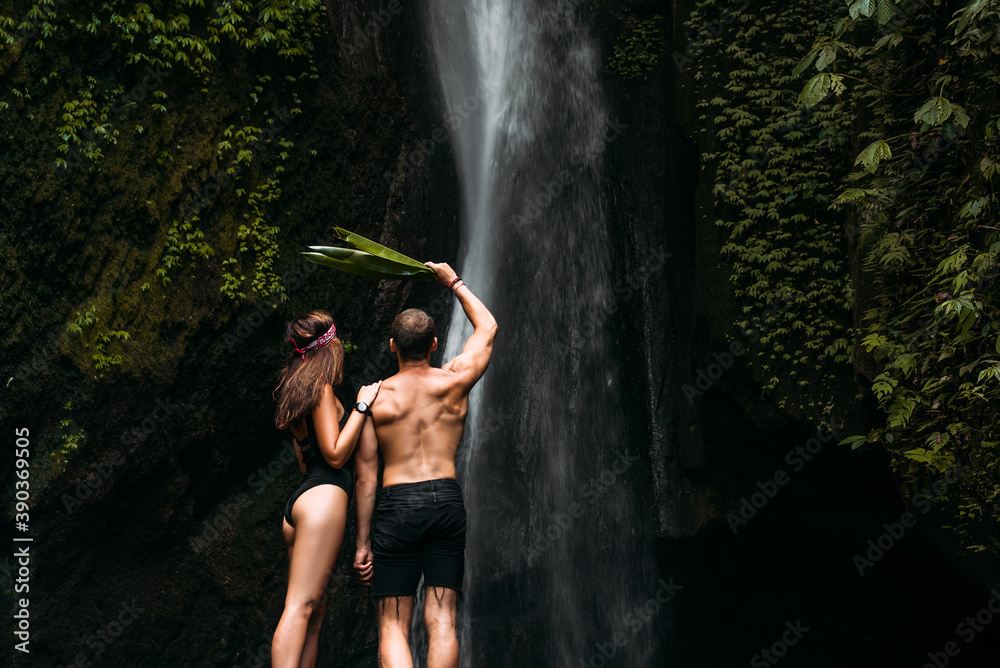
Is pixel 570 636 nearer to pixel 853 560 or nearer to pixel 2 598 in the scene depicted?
pixel 853 560

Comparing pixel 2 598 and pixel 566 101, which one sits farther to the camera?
pixel 566 101

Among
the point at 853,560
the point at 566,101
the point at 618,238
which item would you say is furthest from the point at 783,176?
the point at 853,560

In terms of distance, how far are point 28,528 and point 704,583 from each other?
678 cm

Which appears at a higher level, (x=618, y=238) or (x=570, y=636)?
(x=618, y=238)

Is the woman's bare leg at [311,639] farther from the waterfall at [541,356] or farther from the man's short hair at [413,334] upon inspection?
the waterfall at [541,356]

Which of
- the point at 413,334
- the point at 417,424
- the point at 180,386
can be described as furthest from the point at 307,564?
the point at 180,386

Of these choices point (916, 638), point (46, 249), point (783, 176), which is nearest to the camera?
point (46, 249)

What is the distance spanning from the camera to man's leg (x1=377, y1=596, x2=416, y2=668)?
3.67 m

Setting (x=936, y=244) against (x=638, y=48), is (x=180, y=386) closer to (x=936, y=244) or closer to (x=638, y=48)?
(x=936, y=244)

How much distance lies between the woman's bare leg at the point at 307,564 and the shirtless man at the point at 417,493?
174 millimetres

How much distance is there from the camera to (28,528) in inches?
235

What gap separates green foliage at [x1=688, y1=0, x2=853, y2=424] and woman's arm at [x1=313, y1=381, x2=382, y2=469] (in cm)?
439

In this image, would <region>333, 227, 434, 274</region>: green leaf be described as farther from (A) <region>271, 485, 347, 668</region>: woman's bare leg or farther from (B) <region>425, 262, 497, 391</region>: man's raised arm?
(A) <region>271, 485, 347, 668</region>: woman's bare leg

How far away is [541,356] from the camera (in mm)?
8898
